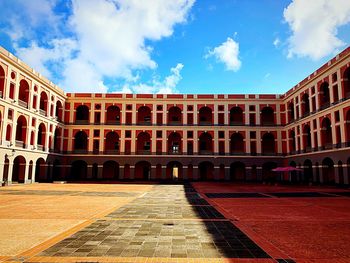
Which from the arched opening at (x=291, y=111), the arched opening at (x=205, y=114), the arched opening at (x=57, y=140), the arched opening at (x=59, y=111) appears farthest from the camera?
the arched opening at (x=205, y=114)

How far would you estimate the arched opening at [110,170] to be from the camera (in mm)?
47875

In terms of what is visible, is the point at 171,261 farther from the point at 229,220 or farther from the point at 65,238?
the point at 229,220

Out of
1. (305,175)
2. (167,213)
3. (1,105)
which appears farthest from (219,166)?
(167,213)

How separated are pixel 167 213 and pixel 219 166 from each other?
34203 mm

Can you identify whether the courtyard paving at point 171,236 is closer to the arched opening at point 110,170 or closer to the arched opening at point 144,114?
the arched opening at point 110,170

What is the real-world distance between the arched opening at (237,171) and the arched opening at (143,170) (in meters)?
14.2

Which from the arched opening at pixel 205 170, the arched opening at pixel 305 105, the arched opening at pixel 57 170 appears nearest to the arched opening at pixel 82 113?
the arched opening at pixel 57 170

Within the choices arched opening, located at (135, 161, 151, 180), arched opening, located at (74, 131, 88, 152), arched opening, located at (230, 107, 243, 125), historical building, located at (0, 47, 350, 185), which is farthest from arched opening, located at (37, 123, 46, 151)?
arched opening, located at (230, 107, 243, 125)

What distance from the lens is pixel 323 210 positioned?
526 inches

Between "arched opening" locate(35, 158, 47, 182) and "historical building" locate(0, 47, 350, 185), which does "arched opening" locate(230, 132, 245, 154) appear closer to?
"historical building" locate(0, 47, 350, 185)

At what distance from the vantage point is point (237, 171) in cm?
4766

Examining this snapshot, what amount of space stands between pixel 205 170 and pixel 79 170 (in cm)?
2145

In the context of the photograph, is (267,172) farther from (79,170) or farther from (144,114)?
(79,170)

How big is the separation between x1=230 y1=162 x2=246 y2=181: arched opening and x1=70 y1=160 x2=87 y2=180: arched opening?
24.9 metres
